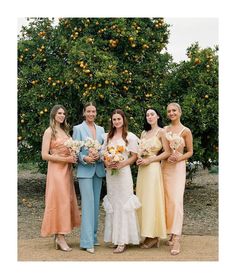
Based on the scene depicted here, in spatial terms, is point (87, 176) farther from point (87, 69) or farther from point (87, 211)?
point (87, 69)

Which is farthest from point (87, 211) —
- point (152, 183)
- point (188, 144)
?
point (188, 144)

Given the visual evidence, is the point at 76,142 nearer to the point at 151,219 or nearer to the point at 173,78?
the point at 151,219

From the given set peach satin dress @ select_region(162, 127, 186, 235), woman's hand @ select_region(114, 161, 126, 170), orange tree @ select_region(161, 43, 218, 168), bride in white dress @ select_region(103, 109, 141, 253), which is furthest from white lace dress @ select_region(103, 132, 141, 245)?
orange tree @ select_region(161, 43, 218, 168)

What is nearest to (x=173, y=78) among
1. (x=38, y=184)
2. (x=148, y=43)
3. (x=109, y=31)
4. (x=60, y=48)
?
(x=148, y=43)

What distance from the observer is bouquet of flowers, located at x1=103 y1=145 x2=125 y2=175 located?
8.11 meters

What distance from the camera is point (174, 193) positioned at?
28.2ft

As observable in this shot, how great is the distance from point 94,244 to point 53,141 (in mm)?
1848

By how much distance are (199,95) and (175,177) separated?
13.2ft

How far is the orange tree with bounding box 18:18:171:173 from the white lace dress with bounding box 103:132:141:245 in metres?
3.25

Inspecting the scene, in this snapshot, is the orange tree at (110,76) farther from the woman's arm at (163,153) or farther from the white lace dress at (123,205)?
the white lace dress at (123,205)

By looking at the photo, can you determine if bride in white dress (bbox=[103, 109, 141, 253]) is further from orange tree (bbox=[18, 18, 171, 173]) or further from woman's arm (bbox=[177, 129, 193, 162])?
orange tree (bbox=[18, 18, 171, 173])

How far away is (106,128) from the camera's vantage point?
464 inches

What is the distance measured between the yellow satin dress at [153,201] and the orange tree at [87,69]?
321cm

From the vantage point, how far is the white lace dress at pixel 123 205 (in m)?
8.38
